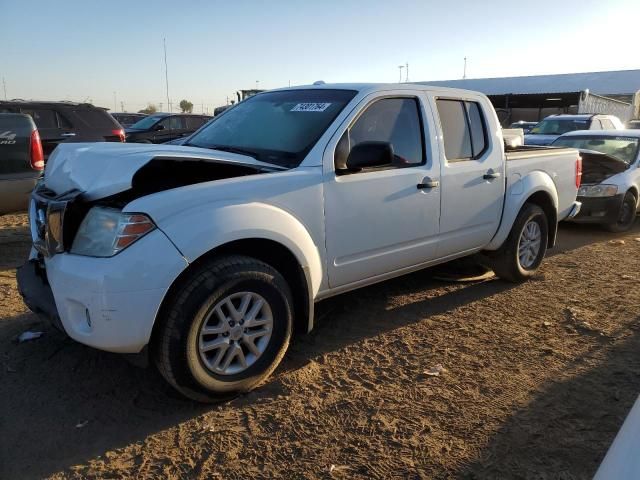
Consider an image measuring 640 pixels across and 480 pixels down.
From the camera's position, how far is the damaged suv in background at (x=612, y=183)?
792cm

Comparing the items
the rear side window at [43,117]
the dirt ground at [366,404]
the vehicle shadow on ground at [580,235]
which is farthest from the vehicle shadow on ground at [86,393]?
the rear side window at [43,117]

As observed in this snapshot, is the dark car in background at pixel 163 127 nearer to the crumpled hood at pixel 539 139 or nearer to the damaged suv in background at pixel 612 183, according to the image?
the crumpled hood at pixel 539 139

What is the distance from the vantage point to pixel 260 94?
14.9 ft

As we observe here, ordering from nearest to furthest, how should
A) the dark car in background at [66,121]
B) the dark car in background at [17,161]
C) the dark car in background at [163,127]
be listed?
the dark car in background at [17,161] < the dark car in background at [66,121] < the dark car in background at [163,127]

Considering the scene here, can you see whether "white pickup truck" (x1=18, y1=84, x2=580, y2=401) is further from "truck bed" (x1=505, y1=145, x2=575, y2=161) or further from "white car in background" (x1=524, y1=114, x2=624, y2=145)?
"white car in background" (x1=524, y1=114, x2=624, y2=145)

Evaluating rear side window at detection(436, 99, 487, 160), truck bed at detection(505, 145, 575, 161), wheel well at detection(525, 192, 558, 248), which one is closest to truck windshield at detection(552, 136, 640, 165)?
truck bed at detection(505, 145, 575, 161)

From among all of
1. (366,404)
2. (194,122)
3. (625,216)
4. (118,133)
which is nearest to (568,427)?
(366,404)

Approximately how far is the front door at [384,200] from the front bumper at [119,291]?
1168 millimetres

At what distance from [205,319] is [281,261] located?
2.15 ft

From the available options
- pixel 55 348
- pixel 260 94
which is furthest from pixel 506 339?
pixel 55 348

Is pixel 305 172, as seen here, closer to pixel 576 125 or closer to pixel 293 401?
pixel 293 401

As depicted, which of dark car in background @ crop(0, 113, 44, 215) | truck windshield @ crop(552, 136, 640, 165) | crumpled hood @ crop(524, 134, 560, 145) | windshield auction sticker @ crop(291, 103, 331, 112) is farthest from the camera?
crumpled hood @ crop(524, 134, 560, 145)

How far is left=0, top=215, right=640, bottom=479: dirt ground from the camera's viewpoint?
2598 mm

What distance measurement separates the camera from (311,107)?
385 centimetres
